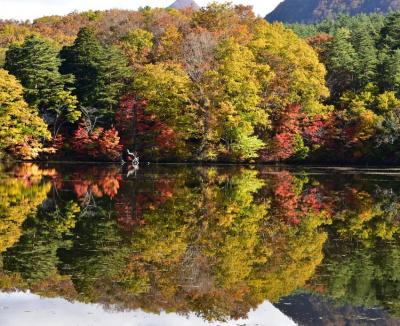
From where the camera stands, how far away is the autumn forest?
47.1 metres

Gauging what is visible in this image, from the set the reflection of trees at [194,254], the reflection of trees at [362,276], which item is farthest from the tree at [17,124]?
the reflection of trees at [362,276]

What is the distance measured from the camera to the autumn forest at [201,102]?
4709 cm

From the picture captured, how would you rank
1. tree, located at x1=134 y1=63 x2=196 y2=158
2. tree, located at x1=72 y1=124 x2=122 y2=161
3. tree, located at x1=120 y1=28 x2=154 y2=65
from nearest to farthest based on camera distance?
1. tree, located at x1=134 y1=63 x2=196 y2=158
2. tree, located at x1=72 y1=124 x2=122 y2=161
3. tree, located at x1=120 y1=28 x2=154 y2=65

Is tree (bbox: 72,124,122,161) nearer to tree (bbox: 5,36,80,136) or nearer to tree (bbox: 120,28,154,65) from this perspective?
tree (bbox: 5,36,80,136)

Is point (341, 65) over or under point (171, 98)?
over

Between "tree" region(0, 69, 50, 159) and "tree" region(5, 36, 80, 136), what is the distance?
1.49 metres

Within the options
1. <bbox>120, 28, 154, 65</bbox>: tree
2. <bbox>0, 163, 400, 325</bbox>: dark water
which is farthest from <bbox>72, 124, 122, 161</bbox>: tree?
<bbox>0, 163, 400, 325</bbox>: dark water

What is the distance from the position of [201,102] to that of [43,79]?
40.6 feet

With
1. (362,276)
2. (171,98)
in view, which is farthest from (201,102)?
(362,276)

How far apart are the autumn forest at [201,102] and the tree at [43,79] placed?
0.27 ft

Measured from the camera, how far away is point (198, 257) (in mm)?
13898

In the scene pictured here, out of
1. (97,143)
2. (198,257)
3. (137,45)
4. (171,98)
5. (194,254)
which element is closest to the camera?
(198,257)

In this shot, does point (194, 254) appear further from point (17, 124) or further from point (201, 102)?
point (17, 124)

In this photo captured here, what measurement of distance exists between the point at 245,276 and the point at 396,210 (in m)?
10.7
